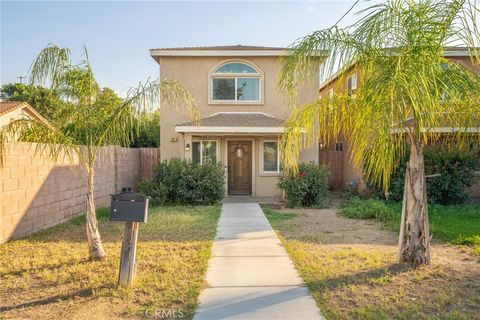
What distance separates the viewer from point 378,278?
529cm

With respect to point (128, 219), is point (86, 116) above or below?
above

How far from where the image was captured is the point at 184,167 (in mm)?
12938

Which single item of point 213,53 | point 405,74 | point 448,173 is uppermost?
point 213,53

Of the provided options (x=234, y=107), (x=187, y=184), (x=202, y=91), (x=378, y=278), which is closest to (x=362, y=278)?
(x=378, y=278)

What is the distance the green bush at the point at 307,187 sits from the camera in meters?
12.5

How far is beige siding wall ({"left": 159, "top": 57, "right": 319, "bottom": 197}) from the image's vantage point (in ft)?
48.9

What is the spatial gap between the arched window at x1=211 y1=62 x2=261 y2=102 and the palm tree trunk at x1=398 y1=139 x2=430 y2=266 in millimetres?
10124

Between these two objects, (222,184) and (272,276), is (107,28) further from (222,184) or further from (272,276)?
(272,276)

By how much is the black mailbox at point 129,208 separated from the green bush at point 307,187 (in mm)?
7974

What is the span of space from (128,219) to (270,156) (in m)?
10.5

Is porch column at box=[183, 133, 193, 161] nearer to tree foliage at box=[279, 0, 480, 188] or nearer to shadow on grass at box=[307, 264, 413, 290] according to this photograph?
tree foliage at box=[279, 0, 480, 188]

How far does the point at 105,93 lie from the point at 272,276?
420cm

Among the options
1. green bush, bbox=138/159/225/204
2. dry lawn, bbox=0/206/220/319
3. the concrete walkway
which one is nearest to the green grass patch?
the concrete walkway

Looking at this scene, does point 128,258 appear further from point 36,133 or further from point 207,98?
point 207,98
